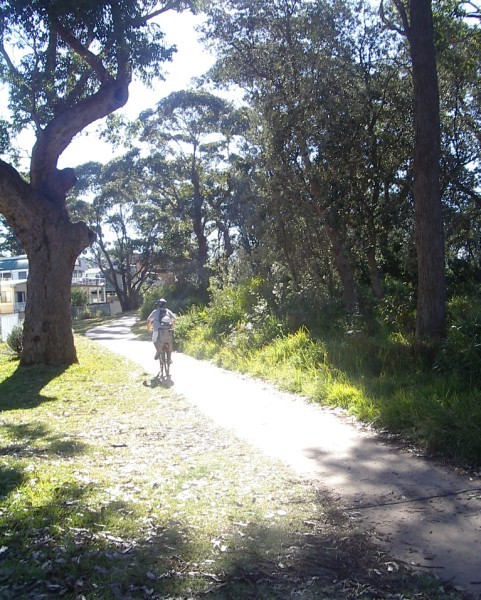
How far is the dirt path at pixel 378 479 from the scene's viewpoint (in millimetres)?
3920

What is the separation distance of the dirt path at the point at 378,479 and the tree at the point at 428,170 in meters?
2.75

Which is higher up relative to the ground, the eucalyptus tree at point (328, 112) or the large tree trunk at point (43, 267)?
the eucalyptus tree at point (328, 112)

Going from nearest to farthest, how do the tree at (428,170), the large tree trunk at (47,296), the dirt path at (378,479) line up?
the dirt path at (378,479)
the tree at (428,170)
the large tree trunk at (47,296)

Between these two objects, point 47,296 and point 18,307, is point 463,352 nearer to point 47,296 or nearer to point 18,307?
point 47,296

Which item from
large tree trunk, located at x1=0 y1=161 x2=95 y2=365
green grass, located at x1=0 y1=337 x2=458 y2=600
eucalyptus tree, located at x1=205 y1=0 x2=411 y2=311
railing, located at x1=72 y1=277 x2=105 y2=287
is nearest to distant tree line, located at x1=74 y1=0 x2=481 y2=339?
eucalyptus tree, located at x1=205 y1=0 x2=411 y2=311

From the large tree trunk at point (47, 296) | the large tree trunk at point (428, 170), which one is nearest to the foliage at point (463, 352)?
the large tree trunk at point (428, 170)

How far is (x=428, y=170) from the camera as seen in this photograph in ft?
30.8

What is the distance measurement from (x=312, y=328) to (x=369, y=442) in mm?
6899

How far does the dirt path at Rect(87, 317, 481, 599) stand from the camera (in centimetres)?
392

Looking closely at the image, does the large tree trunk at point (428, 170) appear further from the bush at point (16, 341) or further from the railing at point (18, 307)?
the railing at point (18, 307)

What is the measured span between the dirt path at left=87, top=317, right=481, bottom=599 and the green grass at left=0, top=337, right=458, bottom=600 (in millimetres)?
231

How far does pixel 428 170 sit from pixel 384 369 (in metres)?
3.44

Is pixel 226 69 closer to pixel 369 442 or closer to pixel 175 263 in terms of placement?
pixel 369 442

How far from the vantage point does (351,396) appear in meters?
8.48
